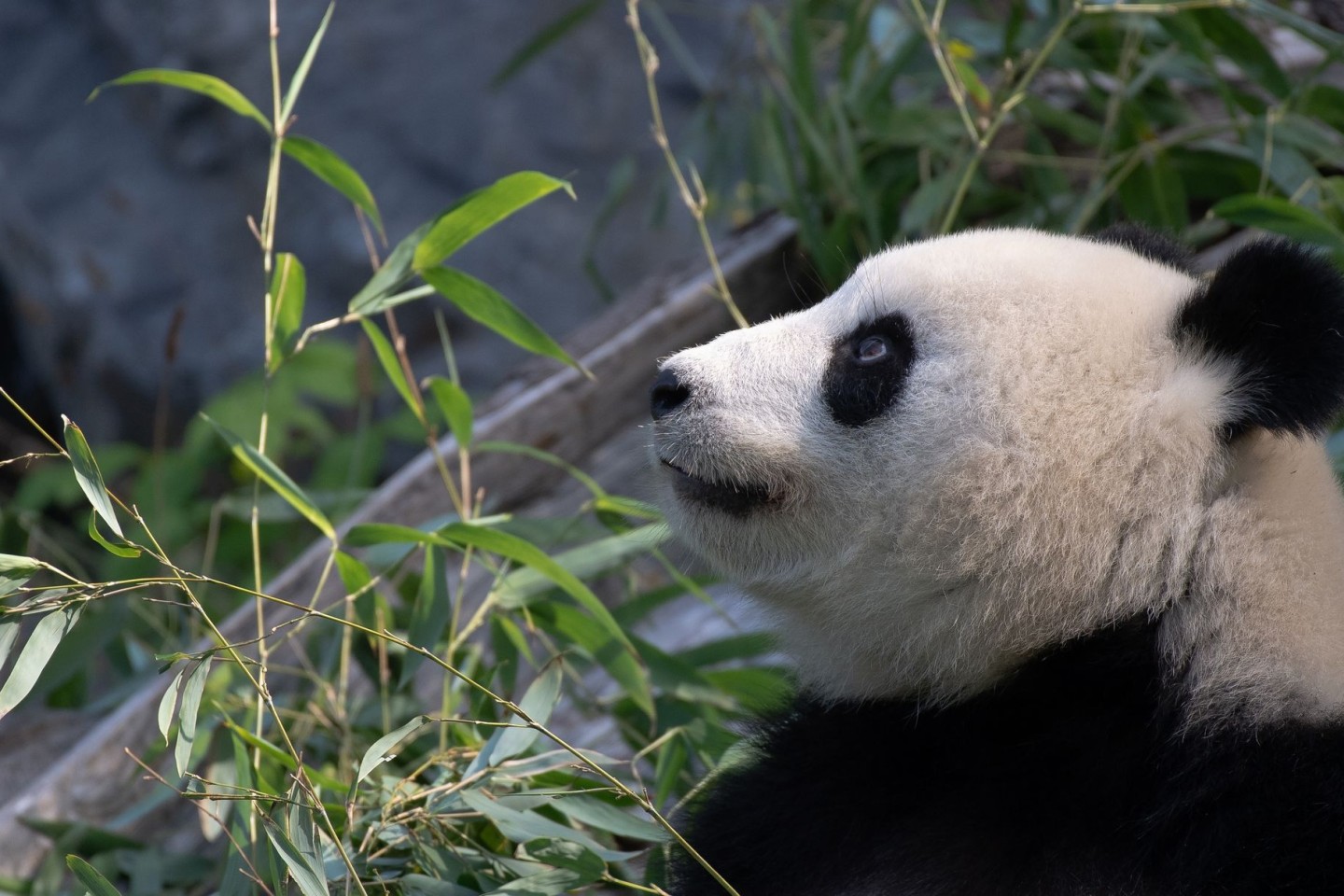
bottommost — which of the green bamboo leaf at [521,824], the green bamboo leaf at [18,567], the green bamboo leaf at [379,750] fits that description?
the green bamboo leaf at [521,824]

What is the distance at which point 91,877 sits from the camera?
1.58 m

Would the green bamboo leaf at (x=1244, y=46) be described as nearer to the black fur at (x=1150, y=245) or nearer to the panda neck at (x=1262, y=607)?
the black fur at (x=1150, y=245)

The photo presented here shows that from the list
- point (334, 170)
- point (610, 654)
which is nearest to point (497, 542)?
point (610, 654)

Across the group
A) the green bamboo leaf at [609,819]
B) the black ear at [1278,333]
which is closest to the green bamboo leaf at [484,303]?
the green bamboo leaf at [609,819]

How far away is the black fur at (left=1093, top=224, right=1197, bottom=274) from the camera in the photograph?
1.88 metres

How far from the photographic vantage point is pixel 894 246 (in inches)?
75.6

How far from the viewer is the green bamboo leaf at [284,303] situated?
2.19 metres

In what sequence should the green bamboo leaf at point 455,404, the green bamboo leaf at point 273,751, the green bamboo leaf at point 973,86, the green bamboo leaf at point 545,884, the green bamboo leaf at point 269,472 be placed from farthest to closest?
the green bamboo leaf at point 973,86 → the green bamboo leaf at point 455,404 → the green bamboo leaf at point 269,472 → the green bamboo leaf at point 273,751 → the green bamboo leaf at point 545,884

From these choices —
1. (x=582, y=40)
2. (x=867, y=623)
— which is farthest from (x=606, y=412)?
(x=582, y=40)

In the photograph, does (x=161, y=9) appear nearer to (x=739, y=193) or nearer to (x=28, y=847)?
(x=739, y=193)

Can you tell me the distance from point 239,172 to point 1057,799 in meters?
5.10

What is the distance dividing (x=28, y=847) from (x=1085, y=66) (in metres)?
3.09

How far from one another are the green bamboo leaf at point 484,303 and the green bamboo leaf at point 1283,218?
1291mm

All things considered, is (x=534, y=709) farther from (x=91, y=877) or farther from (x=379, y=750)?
(x=91, y=877)
